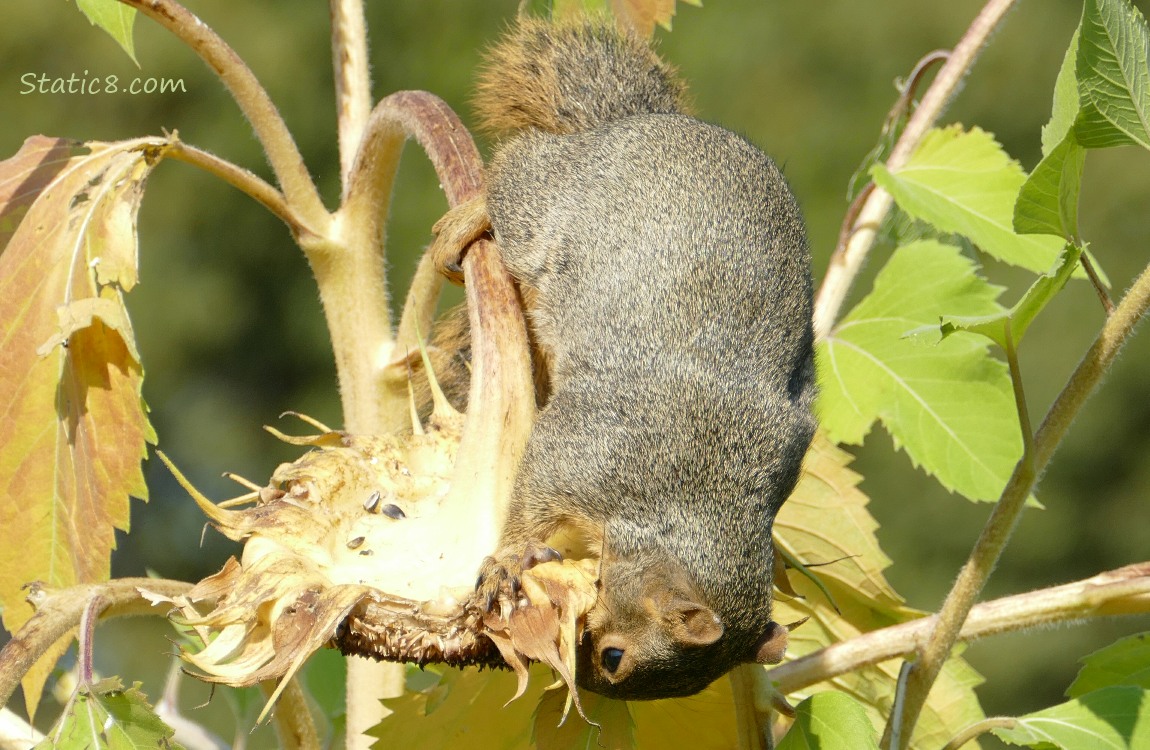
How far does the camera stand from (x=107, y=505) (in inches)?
37.6

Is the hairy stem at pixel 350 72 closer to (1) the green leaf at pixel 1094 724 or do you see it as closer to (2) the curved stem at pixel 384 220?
(2) the curved stem at pixel 384 220

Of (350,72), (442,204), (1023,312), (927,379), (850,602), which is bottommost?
(442,204)

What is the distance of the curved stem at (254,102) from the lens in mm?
1026

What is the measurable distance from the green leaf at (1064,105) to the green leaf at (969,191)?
33 centimetres

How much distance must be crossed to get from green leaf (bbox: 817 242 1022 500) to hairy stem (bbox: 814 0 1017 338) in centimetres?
3

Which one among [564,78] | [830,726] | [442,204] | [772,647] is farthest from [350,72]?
[442,204]

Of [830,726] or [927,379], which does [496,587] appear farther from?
[927,379]

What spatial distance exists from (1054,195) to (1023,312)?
0.25 feet

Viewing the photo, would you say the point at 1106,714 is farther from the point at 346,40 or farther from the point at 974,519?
the point at 974,519

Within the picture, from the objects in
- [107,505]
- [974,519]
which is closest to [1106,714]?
[107,505]

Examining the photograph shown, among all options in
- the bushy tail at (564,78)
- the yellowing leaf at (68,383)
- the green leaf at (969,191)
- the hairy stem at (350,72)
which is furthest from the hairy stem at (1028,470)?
the bushy tail at (564,78)

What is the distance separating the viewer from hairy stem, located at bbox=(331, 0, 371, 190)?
1193 mm

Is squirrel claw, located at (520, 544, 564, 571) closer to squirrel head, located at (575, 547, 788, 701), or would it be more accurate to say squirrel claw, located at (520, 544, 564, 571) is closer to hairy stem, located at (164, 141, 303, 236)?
squirrel head, located at (575, 547, 788, 701)

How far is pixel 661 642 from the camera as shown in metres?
1.01
